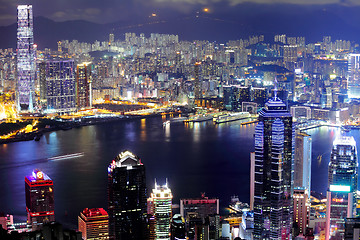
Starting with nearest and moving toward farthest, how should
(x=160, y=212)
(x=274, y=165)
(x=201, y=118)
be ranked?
(x=160, y=212) < (x=274, y=165) < (x=201, y=118)

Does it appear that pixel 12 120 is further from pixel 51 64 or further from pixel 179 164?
pixel 179 164

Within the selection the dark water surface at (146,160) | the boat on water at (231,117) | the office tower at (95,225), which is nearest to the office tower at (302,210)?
the dark water surface at (146,160)

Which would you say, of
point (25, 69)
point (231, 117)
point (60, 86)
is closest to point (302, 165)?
point (231, 117)

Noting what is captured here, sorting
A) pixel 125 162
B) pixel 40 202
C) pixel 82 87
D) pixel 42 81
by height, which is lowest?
pixel 40 202

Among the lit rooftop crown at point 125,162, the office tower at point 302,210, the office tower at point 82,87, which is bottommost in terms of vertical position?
the office tower at point 302,210

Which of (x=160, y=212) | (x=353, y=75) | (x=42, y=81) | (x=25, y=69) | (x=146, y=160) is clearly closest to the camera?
(x=160, y=212)

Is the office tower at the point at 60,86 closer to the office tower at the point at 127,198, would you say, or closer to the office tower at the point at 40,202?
the office tower at the point at 40,202

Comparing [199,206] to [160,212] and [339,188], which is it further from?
[339,188]

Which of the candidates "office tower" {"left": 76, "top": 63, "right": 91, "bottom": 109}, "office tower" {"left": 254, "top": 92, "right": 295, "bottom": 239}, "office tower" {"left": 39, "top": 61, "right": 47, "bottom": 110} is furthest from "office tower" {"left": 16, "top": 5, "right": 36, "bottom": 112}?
"office tower" {"left": 254, "top": 92, "right": 295, "bottom": 239}
